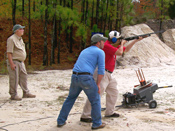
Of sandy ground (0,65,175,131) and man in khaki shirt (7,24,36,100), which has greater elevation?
man in khaki shirt (7,24,36,100)

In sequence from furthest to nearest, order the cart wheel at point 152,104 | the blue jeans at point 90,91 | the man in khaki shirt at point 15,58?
1. the man in khaki shirt at point 15,58
2. the cart wheel at point 152,104
3. the blue jeans at point 90,91

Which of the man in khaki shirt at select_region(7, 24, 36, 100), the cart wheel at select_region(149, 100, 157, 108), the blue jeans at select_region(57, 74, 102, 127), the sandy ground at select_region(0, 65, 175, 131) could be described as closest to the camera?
the blue jeans at select_region(57, 74, 102, 127)

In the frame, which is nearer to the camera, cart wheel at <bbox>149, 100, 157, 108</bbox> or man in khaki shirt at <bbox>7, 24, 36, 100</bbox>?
cart wheel at <bbox>149, 100, 157, 108</bbox>

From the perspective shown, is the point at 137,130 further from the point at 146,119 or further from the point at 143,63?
the point at 143,63

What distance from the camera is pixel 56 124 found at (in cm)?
421

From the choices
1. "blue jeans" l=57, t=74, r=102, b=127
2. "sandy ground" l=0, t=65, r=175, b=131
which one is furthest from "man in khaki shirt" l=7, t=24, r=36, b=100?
"blue jeans" l=57, t=74, r=102, b=127

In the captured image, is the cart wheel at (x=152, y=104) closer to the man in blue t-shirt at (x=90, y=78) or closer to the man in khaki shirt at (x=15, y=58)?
the man in blue t-shirt at (x=90, y=78)

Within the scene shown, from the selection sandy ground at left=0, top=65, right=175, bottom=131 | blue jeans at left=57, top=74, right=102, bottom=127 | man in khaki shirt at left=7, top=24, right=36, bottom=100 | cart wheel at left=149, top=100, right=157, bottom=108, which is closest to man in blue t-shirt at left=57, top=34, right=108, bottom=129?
blue jeans at left=57, top=74, right=102, bottom=127

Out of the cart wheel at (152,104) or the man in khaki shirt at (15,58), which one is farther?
the man in khaki shirt at (15,58)

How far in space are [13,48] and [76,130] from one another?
3.18 meters

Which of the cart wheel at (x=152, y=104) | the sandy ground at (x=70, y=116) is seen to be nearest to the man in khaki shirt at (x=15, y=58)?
the sandy ground at (x=70, y=116)

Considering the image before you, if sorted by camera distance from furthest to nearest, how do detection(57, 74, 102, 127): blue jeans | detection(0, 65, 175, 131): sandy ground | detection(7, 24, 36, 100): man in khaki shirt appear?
detection(7, 24, 36, 100): man in khaki shirt < detection(0, 65, 175, 131): sandy ground < detection(57, 74, 102, 127): blue jeans

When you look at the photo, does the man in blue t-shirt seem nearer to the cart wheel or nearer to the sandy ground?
the sandy ground

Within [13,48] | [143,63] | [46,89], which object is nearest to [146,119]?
[13,48]
